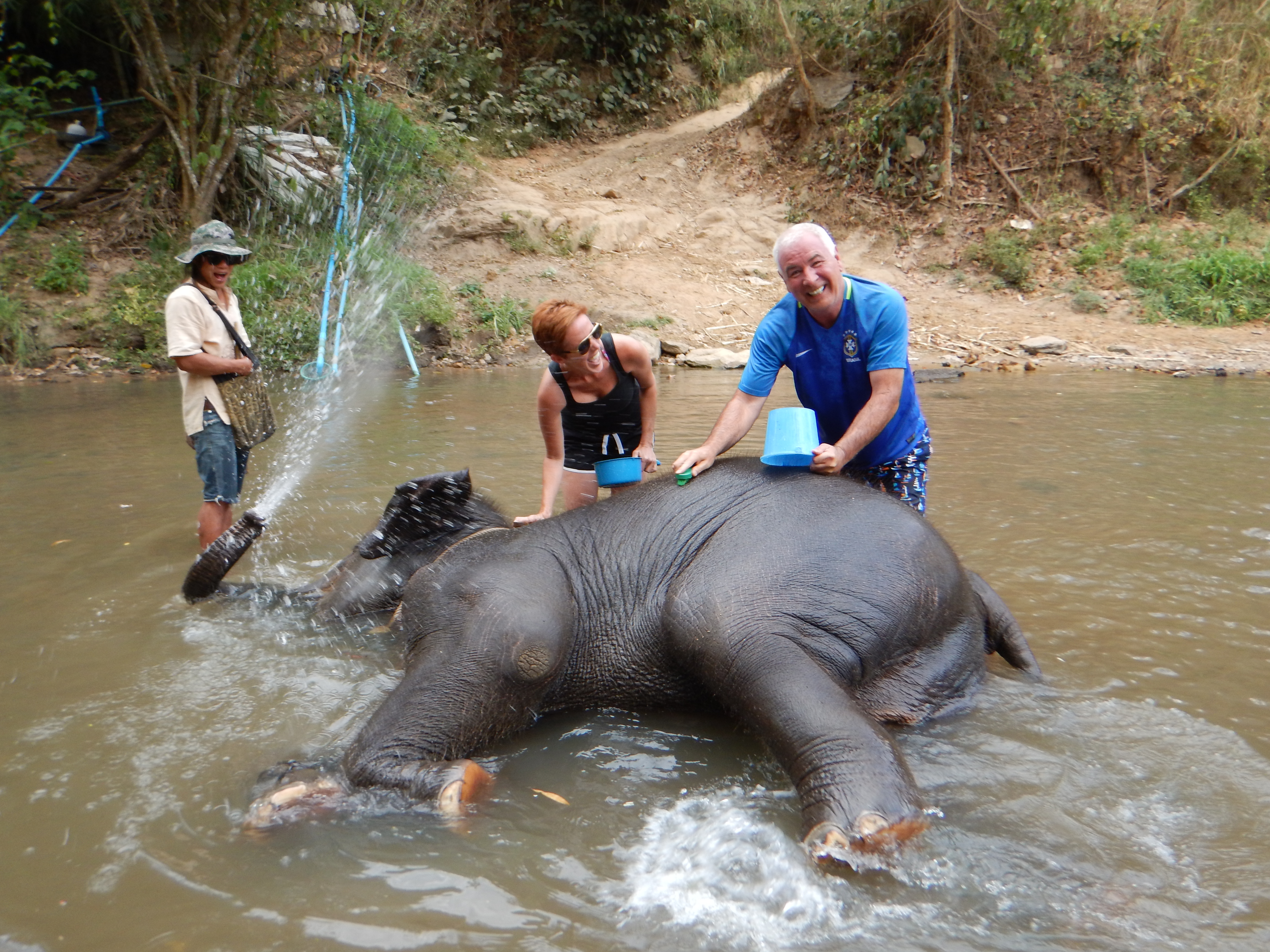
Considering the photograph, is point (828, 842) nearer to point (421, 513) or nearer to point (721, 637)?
point (721, 637)

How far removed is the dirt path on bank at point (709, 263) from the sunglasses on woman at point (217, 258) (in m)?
7.40

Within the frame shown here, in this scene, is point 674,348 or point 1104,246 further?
point 1104,246

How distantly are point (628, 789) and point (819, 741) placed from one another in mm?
625

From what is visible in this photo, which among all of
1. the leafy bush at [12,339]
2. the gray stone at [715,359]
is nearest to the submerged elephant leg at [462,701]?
the gray stone at [715,359]

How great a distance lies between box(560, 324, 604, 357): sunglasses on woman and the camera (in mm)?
3902

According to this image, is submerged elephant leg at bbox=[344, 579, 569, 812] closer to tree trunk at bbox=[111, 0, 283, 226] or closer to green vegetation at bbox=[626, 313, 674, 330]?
green vegetation at bbox=[626, 313, 674, 330]

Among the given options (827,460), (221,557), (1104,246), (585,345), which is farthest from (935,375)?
(221,557)

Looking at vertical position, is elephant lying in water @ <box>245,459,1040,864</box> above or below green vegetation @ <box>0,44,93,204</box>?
below

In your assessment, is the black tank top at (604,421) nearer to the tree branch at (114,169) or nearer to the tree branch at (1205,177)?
the tree branch at (114,169)

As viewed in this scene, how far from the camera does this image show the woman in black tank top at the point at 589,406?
401cm

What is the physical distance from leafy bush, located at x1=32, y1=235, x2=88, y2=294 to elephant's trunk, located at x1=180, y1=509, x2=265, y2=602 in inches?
372

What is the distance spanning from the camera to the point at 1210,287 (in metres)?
12.7

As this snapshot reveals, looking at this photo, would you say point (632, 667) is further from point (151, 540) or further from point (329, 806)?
point (151, 540)

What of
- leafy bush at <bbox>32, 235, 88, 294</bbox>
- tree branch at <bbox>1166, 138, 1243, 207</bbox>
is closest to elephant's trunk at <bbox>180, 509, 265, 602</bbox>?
leafy bush at <bbox>32, 235, 88, 294</bbox>
